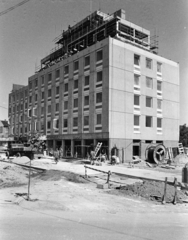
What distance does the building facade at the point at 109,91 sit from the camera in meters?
32.9

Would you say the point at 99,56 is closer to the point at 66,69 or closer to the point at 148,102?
the point at 66,69

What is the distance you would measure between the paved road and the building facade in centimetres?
2335

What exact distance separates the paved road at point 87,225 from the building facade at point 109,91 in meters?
23.3

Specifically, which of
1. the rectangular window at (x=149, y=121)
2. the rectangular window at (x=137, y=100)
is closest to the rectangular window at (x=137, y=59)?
the rectangular window at (x=137, y=100)

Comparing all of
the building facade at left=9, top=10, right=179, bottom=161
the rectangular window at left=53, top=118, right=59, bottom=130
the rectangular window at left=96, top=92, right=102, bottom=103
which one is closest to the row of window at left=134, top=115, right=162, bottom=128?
the building facade at left=9, top=10, right=179, bottom=161

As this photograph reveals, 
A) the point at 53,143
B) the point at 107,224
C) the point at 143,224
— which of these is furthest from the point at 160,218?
the point at 53,143

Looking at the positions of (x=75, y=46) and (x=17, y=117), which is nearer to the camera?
(x=75, y=46)

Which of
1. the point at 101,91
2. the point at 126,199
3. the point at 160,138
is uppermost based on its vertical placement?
the point at 101,91

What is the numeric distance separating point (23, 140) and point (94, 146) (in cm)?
2302

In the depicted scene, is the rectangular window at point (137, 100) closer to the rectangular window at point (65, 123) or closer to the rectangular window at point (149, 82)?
the rectangular window at point (149, 82)

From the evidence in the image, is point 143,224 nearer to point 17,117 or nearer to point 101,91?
point 101,91

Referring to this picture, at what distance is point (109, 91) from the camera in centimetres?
3231

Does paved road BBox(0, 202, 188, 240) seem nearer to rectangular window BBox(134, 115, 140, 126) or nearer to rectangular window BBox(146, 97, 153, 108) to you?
rectangular window BBox(134, 115, 140, 126)

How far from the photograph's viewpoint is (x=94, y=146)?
1339 inches
